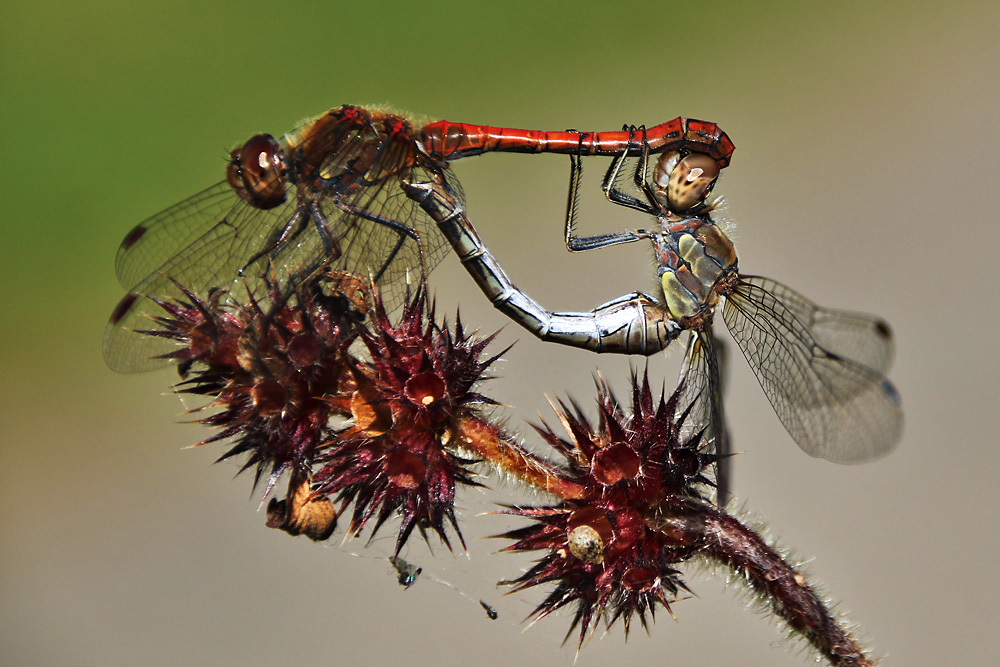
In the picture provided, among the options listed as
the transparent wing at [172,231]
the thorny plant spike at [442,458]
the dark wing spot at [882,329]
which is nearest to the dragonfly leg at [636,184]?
the dark wing spot at [882,329]

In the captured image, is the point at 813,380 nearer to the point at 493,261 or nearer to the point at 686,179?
the point at 686,179

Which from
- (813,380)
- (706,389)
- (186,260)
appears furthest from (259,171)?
(813,380)

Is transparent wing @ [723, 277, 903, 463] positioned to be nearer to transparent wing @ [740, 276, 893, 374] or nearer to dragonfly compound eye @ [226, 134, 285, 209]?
transparent wing @ [740, 276, 893, 374]

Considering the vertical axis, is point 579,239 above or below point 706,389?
above

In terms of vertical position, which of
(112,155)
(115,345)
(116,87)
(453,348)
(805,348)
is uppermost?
(116,87)

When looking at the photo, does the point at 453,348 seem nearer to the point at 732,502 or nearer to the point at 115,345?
the point at 732,502

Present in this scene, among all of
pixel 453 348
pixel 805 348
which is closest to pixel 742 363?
pixel 805 348

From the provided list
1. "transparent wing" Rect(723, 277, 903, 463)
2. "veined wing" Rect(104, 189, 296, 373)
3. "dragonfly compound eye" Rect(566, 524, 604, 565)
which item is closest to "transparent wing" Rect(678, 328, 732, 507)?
"transparent wing" Rect(723, 277, 903, 463)
